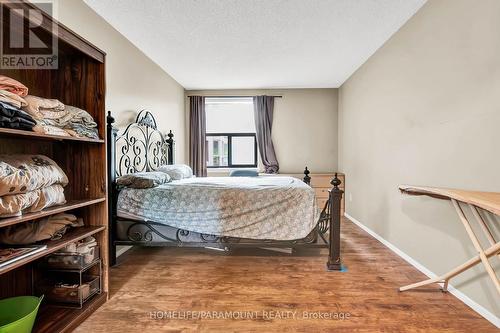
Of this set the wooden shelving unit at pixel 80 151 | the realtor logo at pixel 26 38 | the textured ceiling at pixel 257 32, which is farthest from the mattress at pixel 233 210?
the textured ceiling at pixel 257 32

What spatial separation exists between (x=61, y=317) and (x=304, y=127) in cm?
454

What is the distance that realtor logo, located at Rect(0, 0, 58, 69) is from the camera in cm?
123

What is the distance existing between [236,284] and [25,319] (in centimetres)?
138

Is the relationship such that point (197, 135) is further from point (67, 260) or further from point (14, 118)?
point (14, 118)

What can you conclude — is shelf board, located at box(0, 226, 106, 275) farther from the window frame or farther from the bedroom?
the window frame

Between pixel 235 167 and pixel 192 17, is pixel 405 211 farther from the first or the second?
pixel 235 167

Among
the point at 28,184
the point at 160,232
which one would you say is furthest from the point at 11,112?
the point at 160,232

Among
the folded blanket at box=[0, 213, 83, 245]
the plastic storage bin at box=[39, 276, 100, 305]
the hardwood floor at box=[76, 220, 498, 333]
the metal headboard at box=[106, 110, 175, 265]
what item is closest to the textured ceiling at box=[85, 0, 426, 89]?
the metal headboard at box=[106, 110, 175, 265]

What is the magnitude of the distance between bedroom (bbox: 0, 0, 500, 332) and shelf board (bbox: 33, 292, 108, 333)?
A: 2cm

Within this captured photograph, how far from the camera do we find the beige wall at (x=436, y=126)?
168cm

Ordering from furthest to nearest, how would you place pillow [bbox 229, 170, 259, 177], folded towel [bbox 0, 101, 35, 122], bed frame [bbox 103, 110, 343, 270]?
1. pillow [bbox 229, 170, 259, 177]
2. bed frame [bbox 103, 110, 343, 270]
3. folded towel [bbox 0, 101, 35, 122]

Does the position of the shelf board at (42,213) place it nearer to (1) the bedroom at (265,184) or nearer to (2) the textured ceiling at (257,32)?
(1) the bedroom at (265,184)

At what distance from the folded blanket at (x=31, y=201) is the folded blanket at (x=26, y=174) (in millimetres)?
27

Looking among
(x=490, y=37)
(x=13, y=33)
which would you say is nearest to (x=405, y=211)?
(x=490, y=37)
